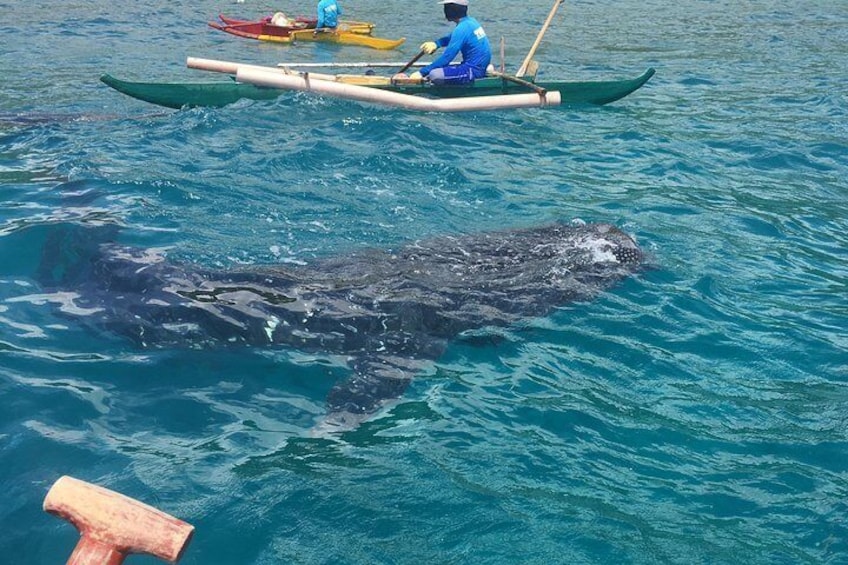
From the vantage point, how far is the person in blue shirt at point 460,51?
13.0 meters

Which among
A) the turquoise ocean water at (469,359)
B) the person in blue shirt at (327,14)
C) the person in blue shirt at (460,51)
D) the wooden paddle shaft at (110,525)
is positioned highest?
the person in blue shirt at (327,14)

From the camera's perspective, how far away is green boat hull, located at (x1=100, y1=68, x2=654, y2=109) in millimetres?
12180

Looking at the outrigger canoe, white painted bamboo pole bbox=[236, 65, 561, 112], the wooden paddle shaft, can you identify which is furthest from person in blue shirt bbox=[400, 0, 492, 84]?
the wooden paddle shaft

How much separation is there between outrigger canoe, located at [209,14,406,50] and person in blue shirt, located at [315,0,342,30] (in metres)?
0.15

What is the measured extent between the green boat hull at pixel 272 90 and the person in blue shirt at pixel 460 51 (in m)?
0.15

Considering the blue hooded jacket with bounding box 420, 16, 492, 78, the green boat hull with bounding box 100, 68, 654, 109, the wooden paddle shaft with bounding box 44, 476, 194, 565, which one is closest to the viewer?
the wooden paddle shaft with bounding box 44, 476, 194, 565

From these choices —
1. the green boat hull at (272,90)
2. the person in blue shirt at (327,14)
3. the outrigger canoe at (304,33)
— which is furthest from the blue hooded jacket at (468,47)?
the person in blue shirt at (327,14)

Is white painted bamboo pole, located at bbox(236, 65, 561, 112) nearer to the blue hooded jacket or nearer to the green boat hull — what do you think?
the green boat hull

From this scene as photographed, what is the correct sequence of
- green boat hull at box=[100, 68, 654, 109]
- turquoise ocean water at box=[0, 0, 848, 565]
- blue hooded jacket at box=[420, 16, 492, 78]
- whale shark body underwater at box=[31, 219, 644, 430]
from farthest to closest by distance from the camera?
blue hooded jacket at box=[420, 16, 492, 78]
green boat hull at box=[100, 68, 654, 109]
whale shark body underwater at box=[31, 219, 644, 430]
turquoise ocean water at box=[0, 0, 848, 565]

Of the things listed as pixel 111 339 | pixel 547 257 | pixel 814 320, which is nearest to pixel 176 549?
pixel 111 339

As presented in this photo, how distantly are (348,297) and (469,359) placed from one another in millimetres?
989

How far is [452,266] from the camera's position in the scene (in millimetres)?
7074

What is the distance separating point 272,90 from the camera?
12.6 meters

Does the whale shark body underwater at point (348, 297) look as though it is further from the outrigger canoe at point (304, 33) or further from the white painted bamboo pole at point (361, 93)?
the outrigger canoe at point (304, 33)
